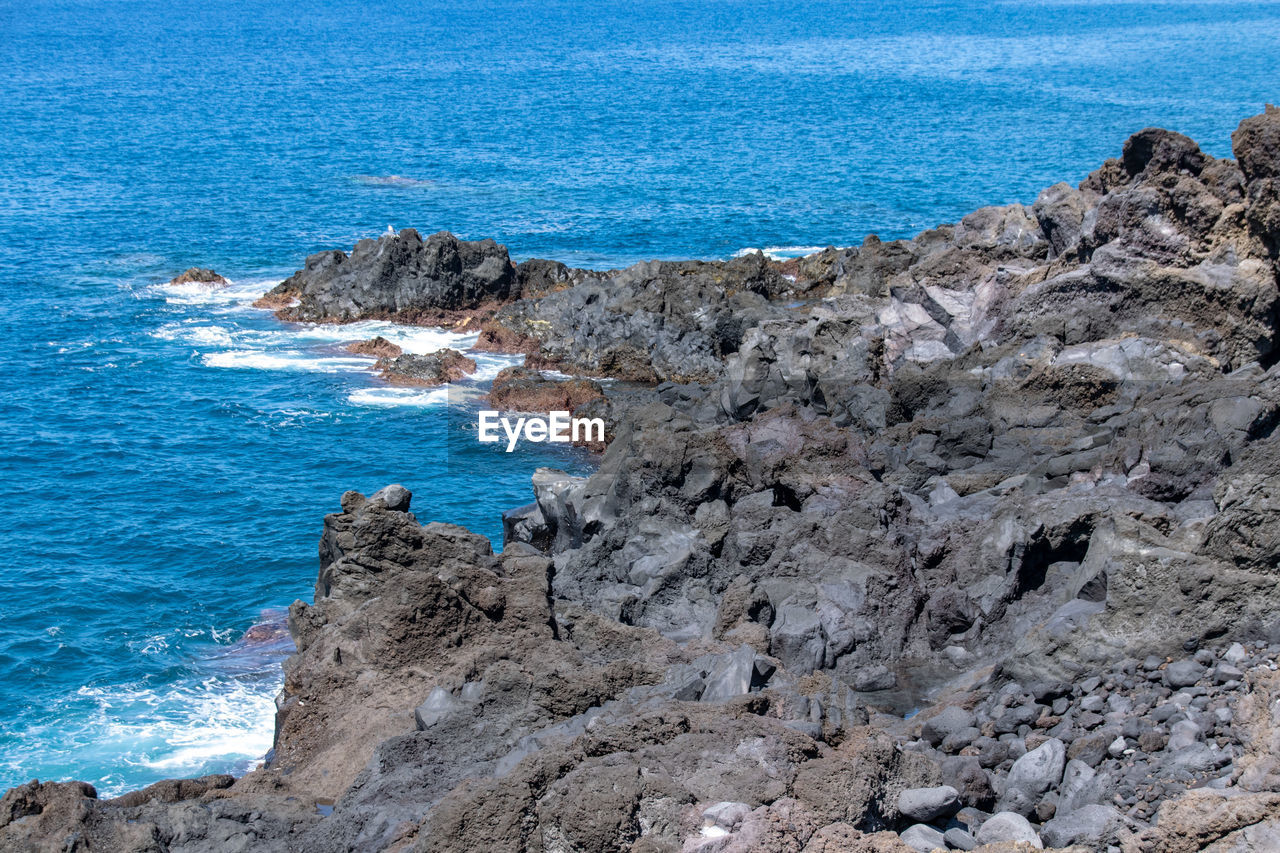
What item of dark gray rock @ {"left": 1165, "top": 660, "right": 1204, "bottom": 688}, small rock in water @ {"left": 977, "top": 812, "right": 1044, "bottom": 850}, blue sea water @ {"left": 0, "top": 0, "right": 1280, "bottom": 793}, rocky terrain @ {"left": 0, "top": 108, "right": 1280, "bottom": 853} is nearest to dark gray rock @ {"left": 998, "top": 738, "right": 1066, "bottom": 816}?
rocky terrain @ {"left": 0, "top": 108, "right": 1280, "bottom": 853}

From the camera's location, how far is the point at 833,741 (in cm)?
1470

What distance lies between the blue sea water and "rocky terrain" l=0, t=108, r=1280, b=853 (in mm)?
7629

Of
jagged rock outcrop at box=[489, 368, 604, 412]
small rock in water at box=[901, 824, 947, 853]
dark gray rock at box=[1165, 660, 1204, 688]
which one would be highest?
dark gray rock at box=[1165, 660, 1204, 688]

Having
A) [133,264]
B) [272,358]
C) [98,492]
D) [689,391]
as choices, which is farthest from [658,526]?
[133,264]

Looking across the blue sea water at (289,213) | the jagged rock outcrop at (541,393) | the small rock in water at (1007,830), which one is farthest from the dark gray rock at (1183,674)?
the jagged rock outcrop at (541,393)

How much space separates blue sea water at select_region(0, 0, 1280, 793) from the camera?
31266mm

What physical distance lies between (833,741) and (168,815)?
8.52m

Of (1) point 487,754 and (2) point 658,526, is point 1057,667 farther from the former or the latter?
(2) point 658,526

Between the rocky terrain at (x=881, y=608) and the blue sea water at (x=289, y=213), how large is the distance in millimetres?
7629

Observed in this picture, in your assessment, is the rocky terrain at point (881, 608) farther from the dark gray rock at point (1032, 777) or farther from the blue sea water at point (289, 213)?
the blue sea water at point (289, 213)

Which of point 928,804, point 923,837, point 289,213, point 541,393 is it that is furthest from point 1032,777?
point 289,213

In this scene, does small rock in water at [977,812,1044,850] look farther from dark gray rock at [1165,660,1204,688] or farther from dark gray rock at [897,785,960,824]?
dark gray rock at [1165,660,1204,688]

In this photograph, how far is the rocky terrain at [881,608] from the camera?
1315 centimetres

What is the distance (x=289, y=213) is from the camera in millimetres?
81125
